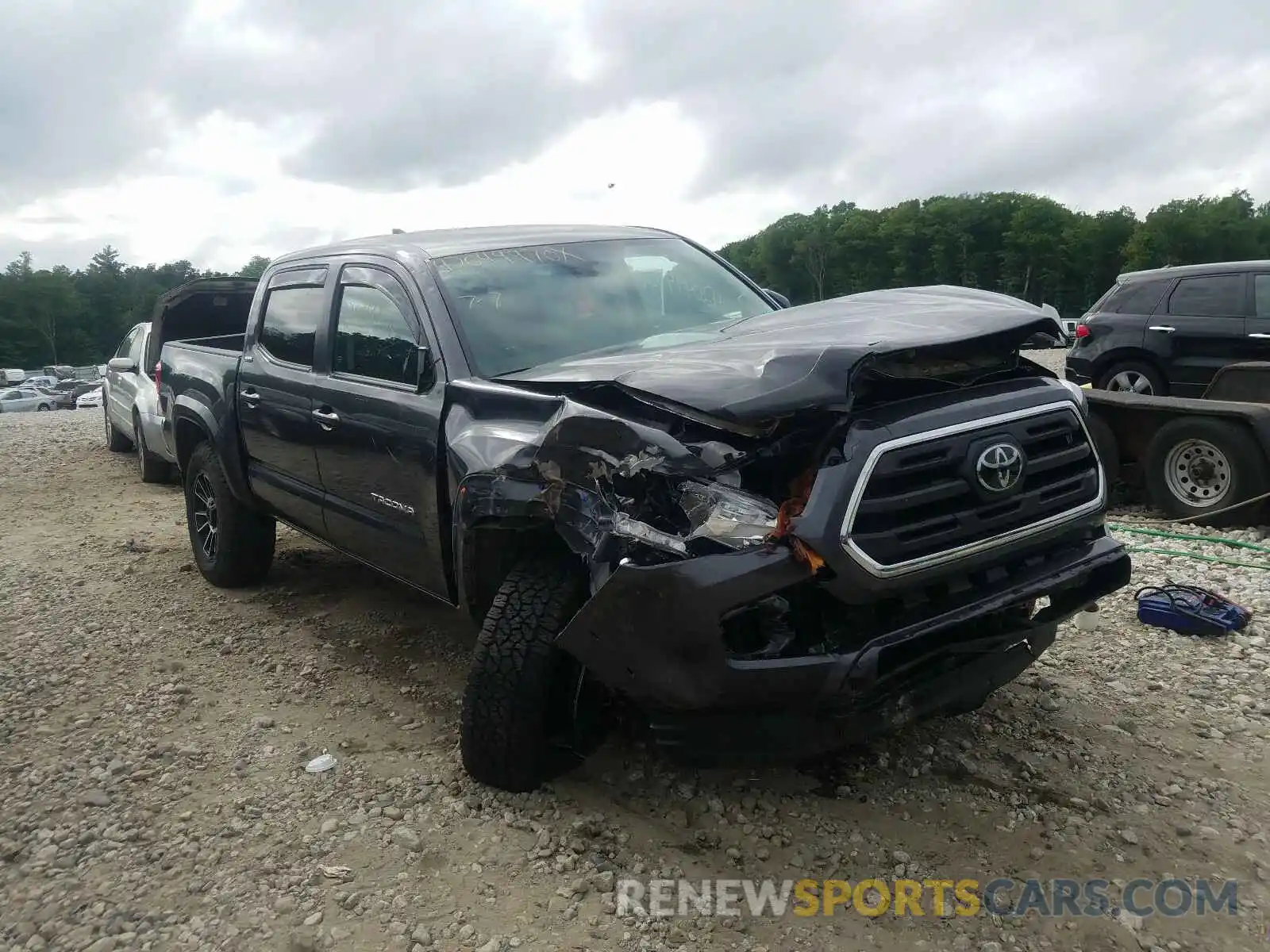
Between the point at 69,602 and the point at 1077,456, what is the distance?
17.5 feet

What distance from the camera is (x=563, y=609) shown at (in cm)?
297

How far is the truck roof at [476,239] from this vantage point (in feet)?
13.4

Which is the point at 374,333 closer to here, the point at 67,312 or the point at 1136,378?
the point at 1136,378

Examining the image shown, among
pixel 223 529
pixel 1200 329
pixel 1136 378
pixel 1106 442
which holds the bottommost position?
pixel 223 529

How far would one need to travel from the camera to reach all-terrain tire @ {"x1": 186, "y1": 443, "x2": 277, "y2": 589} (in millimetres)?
5441

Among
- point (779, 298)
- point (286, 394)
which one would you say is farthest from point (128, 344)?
point (779, 298)

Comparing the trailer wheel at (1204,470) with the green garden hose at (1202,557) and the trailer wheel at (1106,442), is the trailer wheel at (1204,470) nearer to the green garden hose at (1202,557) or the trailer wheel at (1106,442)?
the trailer wheel at (1106,442)

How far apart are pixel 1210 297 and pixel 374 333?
26.6ft

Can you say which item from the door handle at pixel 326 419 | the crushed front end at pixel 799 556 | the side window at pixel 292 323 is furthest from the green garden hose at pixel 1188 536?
the side window at pixel 292 323

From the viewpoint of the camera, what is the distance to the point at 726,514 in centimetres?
255

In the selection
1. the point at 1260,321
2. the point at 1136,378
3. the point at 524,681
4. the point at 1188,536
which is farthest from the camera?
the point at 1136,378

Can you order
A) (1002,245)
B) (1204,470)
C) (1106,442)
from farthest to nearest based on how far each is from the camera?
(1002,245) → (1106,442) → (1204,470)

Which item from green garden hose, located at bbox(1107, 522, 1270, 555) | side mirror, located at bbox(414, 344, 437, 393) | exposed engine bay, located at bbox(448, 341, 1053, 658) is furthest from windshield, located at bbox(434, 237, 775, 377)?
green garden hose, located at bbox(1107, 522, 1270, 555)

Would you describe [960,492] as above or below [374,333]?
below
